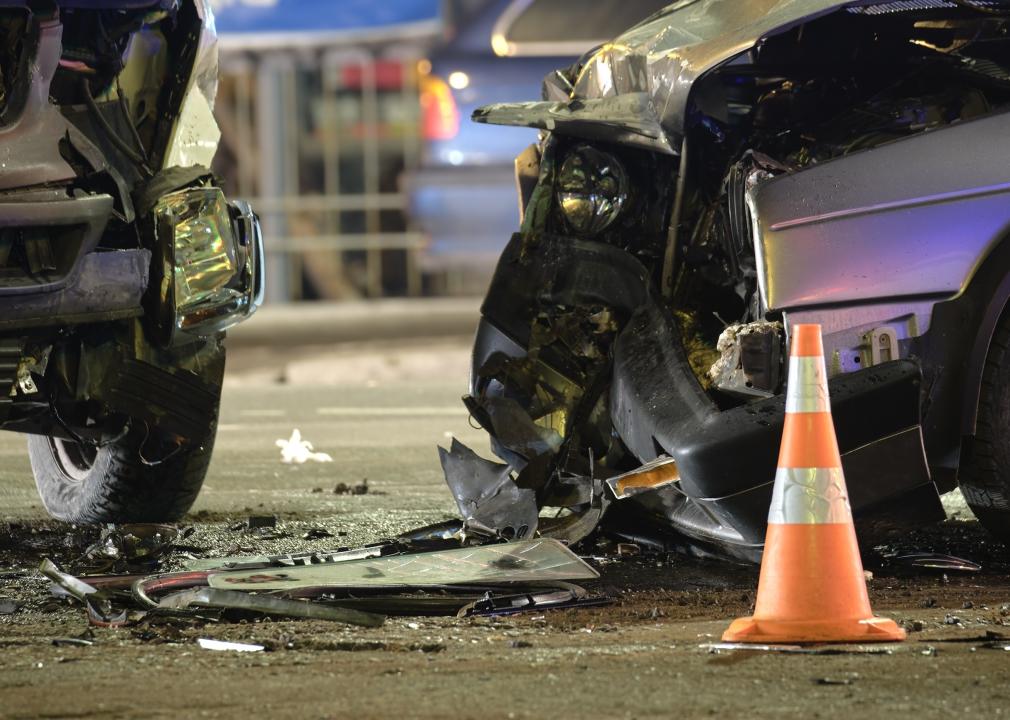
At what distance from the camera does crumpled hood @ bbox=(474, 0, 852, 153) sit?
5.27 metres

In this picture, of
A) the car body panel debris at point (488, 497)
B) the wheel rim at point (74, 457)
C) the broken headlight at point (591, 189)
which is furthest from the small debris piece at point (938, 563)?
the wheel rim at point (74, 457)

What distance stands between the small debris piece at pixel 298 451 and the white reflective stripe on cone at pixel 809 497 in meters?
4.51

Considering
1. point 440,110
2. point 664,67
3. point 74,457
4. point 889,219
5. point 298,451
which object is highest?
point 440,110

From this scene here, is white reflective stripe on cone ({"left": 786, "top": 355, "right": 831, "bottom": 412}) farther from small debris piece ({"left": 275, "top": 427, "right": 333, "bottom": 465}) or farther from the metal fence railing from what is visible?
the metal fence railing

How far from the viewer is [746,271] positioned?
5.48 meters

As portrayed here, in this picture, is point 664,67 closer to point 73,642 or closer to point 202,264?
point 202,264

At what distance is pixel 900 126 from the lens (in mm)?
5352

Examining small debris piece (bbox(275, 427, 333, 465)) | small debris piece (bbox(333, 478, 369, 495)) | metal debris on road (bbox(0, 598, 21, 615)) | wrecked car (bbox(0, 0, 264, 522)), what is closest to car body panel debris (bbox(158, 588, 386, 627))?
metal debris on road (bbox(0, 598, 21, 615))

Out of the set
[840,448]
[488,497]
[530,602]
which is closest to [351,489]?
[488,497]

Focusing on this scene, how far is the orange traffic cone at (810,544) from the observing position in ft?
14.0

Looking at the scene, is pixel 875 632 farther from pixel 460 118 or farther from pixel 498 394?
pixel 460 118

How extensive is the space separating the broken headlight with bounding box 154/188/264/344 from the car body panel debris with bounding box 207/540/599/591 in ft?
3.33

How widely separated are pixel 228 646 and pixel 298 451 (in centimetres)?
479

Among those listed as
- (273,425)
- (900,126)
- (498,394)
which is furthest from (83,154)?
(273,425)
